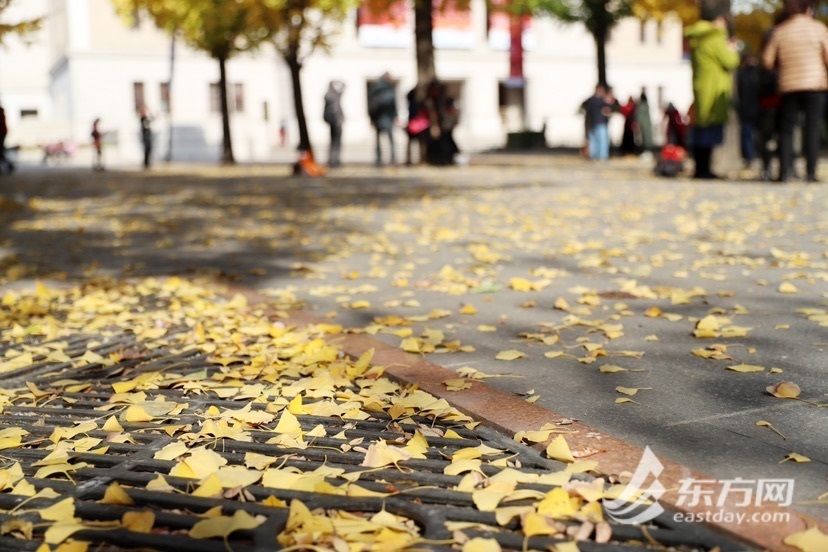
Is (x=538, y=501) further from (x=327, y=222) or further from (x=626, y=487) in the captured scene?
(x=327, y=222)

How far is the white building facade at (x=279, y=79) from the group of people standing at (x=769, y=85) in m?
28.4

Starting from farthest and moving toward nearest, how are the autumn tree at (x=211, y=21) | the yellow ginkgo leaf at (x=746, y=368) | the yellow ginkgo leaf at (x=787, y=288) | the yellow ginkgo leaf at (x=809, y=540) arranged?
the autumn tree at (x=211, y=21)
the yellow ginkgo leaf at (x=787, y=288)
the yellow ginkgo leaf at (x=746, y=368)
the yellow ginkgo leaf at (x=809, y=540)

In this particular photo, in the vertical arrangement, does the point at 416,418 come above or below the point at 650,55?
below

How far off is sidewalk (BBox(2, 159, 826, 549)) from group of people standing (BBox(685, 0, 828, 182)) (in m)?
0.75

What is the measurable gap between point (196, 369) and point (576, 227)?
213 inches

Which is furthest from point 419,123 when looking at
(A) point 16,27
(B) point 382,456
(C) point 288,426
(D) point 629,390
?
(B) point 382,456

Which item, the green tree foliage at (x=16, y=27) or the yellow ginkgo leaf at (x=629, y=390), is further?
the green tree foliage at (x=16, y=27)

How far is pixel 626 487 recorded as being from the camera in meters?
2.41

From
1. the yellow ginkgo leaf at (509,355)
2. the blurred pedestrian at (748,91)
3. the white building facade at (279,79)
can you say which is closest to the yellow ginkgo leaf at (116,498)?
the yellow ginkgo leaf at (509,355)

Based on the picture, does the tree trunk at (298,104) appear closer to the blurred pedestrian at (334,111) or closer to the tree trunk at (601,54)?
the blurred pedestrian at (334,111)

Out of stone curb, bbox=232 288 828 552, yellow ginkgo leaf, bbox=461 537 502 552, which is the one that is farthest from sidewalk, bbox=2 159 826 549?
yellow ginkgo leaf, bbox=461 537 502 552

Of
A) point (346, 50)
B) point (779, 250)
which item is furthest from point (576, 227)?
point (346, 50)

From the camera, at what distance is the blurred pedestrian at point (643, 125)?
26578mm

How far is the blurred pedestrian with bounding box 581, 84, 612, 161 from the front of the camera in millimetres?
22453
